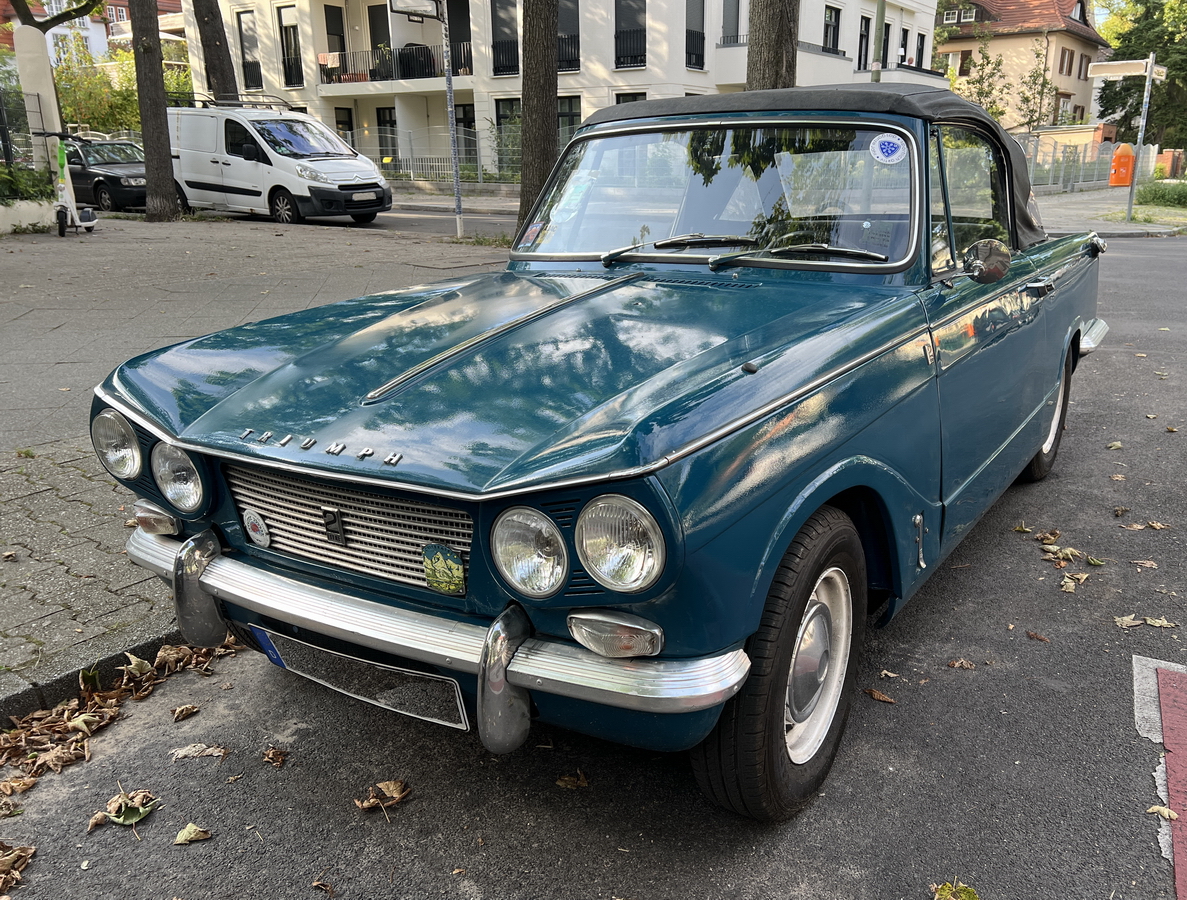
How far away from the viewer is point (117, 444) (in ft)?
9.26

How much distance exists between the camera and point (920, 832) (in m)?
2.49

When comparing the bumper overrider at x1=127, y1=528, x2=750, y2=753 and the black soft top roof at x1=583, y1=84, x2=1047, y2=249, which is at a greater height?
the black soft top roof at x1=583, y1=84, x2=1047, y2=249

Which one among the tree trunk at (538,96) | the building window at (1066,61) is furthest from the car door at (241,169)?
the building window at (1066,61)

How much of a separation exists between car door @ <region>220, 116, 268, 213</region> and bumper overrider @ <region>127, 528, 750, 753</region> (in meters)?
17.1

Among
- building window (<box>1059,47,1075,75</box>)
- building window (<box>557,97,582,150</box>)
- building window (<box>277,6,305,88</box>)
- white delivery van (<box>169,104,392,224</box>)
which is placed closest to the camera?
white delivery van (<box>169,104,392,224</box>)

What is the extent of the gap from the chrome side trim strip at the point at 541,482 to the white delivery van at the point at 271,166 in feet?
51.5

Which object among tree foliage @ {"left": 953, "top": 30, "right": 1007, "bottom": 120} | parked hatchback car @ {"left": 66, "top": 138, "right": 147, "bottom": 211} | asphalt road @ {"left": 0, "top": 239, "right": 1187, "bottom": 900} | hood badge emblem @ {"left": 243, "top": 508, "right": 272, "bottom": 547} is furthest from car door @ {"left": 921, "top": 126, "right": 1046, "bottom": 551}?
tree foliage @ {"left": 953, "top": 30, "right": 1007, "bottom": 120}

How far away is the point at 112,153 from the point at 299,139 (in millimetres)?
5433

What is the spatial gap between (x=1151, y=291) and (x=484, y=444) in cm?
1172

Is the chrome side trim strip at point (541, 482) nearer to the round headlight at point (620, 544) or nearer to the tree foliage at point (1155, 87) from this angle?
the round headlight at point (620, 544)

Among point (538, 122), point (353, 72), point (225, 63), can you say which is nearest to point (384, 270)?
point (538, 122)

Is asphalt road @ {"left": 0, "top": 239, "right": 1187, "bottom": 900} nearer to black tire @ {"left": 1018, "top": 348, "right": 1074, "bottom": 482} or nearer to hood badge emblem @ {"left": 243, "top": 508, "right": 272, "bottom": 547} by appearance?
hood badge emblem @ {"left": 243, "top": 508, "right": 272, "bottom": 547}

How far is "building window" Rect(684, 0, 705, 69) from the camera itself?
29.3 metres

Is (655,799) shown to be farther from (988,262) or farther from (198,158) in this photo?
(198,158)
